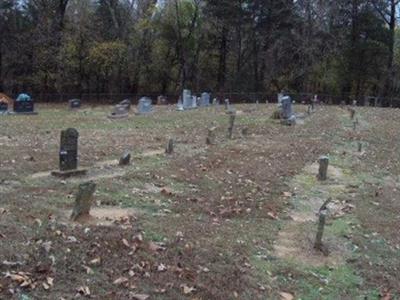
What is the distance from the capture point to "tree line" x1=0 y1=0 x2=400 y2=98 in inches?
2212

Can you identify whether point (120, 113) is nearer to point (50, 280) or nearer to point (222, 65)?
point (50, 280)

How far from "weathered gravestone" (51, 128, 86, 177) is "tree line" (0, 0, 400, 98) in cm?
4245

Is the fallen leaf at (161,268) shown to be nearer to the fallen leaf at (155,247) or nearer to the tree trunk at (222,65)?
the fallen leaf at (155,247)

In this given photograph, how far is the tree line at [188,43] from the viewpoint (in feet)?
184

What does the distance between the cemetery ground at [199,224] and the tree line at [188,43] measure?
124 feet

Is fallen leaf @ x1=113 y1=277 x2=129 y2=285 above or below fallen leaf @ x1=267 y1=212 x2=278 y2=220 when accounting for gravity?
above

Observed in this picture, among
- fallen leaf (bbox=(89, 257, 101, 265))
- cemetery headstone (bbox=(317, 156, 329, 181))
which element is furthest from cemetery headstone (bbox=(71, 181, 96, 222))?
cemetery headstone (bbox=(317, 156, 329, 181))

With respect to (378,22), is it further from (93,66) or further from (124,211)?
(124,211)

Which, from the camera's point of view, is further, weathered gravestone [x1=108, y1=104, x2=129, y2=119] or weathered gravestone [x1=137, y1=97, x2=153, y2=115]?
weathered gravestone [x1=137, y1=97, x2=153, y2=115]

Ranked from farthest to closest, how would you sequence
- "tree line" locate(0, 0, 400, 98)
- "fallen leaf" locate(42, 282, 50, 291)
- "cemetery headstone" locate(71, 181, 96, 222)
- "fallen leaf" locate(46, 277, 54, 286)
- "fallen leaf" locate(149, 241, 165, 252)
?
"tree line" locate(0, 0, 400, 98) → "cemetery headstone" locate(71, 181, 96, 222) → "fallen leaf" locate(149, 241, 165, 252) → "fallen leaf" locate(46, 277, 54, 286) → "fallen leaf" locate(42, 282, 50, 291)

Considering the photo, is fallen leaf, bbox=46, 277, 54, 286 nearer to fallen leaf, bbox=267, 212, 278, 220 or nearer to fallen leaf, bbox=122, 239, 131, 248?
fallen leaf, bbox=122, 239, 131, 248

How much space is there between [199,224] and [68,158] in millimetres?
5069

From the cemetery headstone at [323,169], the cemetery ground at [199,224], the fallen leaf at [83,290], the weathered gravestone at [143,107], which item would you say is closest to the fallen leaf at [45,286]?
the cemetery ground at [199,224]

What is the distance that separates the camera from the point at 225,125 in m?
27.7
